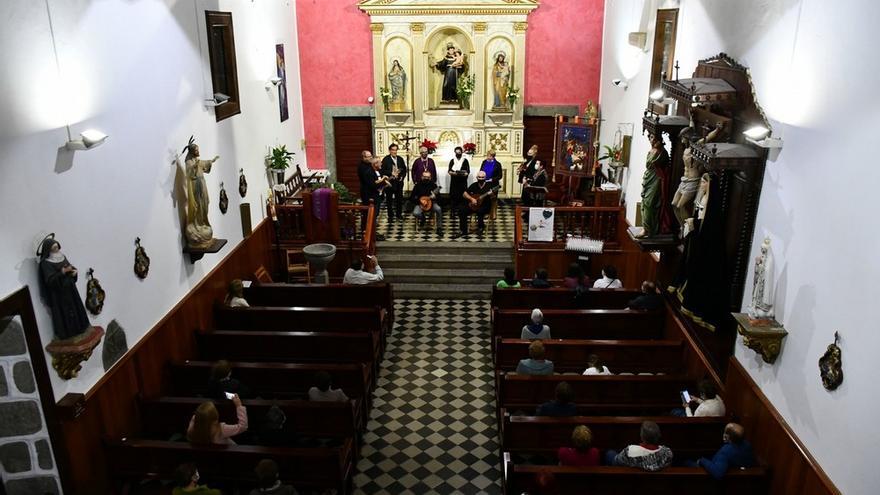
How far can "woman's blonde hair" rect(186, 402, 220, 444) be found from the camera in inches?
238

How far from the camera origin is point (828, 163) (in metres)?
5.12

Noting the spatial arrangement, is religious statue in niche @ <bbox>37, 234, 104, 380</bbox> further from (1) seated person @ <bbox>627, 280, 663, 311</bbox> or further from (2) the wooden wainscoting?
(1) seated person @ <bbox>627, 280, 663, 311</bbox>

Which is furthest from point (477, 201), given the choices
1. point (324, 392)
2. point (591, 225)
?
point (324, 392)

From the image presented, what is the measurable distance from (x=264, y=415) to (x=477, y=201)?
6.99m

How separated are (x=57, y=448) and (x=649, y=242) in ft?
21.9

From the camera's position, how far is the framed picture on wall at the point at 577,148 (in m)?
12.5

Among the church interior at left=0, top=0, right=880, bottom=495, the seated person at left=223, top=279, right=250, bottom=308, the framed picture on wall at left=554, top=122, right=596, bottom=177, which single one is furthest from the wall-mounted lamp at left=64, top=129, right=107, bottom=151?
the framed picture on wall at left=554, top=122, right=596, bottom=177

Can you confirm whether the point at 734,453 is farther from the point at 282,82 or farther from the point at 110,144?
the point at 282,82

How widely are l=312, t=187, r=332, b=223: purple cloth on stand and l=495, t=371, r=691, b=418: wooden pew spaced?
17.0ft

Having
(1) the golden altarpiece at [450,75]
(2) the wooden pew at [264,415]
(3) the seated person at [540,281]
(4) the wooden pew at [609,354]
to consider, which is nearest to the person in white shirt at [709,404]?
(4) the wooden pew at [609,354]

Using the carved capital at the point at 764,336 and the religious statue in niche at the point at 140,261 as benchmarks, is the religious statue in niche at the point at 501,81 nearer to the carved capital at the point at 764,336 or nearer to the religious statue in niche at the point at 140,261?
the religious statue in niche at the point at 140,261

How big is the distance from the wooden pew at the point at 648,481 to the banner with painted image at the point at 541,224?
5.96 meters

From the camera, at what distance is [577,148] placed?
41.5ft

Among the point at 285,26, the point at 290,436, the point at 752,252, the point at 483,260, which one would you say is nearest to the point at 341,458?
the point at 290,436
